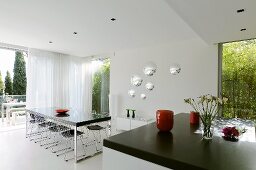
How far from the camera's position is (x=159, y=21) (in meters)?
3.31

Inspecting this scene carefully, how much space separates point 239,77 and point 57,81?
5701 millimetres

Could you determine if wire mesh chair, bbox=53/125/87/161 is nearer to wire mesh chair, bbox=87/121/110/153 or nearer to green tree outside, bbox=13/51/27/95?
wire mesh chair, bbox=87/121/110/153

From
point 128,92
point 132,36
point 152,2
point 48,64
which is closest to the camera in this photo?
point 152,2

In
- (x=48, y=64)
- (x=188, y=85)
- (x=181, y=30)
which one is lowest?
(x=188, y=85)

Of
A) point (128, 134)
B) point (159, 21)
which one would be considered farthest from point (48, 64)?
Result: point (128, 134)

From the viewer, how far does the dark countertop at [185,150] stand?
41.8 inches

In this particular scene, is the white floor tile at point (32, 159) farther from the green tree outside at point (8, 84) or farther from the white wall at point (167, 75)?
the green tree outside at point (8, 84)

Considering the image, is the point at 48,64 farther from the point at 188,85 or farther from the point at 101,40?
the point at 188,85

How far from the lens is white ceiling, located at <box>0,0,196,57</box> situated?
8.95 feet

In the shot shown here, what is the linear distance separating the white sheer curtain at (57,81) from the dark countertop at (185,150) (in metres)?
4.37

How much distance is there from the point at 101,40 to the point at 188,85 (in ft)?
8.26

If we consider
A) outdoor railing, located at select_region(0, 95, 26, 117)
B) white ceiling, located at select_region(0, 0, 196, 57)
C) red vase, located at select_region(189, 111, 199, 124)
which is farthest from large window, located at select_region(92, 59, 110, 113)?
red vase, located at select_region(189, 111, 199, 124)

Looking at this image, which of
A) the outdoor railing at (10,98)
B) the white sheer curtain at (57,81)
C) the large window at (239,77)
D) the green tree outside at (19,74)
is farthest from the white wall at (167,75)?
the green tree outside at (19,74)

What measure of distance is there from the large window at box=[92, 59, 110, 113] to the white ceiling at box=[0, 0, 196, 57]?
2092 millimetres
